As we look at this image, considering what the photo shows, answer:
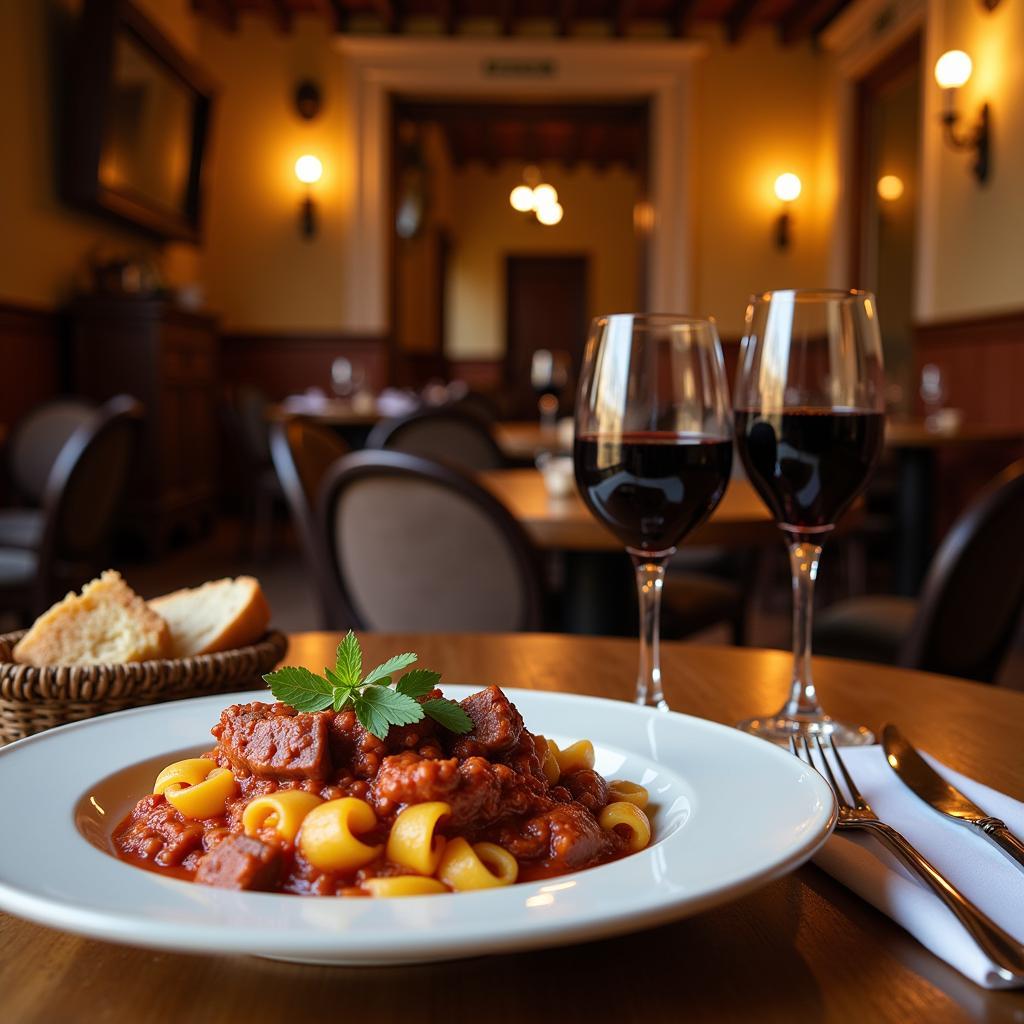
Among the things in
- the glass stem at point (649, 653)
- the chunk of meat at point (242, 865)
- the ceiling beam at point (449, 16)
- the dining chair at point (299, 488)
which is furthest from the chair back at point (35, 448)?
the ceiling beam at point (449, 16)

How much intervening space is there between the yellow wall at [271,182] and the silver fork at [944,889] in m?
8.60

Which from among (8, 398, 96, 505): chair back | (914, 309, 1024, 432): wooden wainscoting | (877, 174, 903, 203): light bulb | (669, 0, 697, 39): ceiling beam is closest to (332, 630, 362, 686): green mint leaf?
(8, 398, 96, 505): chair back

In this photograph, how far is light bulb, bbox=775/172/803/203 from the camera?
29.4ft

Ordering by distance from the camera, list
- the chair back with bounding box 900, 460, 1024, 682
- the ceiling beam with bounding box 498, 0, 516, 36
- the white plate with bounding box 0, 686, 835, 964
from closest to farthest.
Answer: the white plate with bounding box 0, 686, 835, 964 → the chair back with bounding box 900, 460, 1024, 682 → the ceiling beam with bounding box 498, 0, 516, 36

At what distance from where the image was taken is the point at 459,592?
2.13 m

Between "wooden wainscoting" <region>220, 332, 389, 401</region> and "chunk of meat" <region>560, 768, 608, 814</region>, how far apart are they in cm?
846

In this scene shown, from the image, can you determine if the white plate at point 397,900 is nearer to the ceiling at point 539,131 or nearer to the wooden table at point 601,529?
the wooden table at point 601,529

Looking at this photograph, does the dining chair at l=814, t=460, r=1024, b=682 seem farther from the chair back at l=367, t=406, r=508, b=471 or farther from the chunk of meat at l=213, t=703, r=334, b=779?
the chair back at l=367, t=406, r=508, b=471

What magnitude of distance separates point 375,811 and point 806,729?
0.38 m

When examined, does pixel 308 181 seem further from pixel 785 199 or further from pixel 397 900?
pixel 397 900

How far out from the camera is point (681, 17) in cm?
839

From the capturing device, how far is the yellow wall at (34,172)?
536 cm

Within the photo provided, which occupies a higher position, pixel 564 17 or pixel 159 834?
pixel 564 17

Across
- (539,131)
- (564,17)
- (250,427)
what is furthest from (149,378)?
(539,131)
